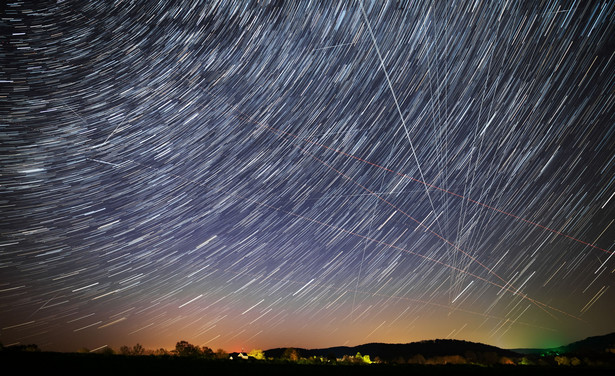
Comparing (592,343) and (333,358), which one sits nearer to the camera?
(333,358)

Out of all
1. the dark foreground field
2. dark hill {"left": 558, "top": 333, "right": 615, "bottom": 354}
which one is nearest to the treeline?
the dark foreground field

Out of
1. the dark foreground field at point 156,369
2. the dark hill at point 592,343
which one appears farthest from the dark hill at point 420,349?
the dark foreground field at point 156,369

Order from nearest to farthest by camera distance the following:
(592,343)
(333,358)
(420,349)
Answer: (333,358), (592,343), (420,349)

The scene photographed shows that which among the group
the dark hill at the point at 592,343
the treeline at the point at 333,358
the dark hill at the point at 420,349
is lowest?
the dark hill at the point at 592,343

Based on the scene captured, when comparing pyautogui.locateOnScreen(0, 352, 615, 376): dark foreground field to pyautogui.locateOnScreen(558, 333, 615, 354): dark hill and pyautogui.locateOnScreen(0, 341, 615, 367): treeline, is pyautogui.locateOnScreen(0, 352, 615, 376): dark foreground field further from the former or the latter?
pyautogui.locateOnScreen(558, 333, 615, 354): dark hill

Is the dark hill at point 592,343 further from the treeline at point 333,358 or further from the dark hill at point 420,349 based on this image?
the treeline at point 333,358

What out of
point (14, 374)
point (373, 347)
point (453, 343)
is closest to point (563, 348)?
point (453, 343)

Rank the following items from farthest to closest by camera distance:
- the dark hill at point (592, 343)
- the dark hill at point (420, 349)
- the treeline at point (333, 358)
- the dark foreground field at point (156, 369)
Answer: the dark hill at point (420, 349) < the dark hill at point (592, 343) < the treeline at point (333, 358) < the dark foreground field at point (156, 369)

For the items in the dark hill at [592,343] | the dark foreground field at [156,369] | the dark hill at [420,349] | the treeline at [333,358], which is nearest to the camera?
the dark foreground field at [156,369]

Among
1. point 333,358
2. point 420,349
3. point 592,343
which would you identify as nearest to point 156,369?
point 333,358

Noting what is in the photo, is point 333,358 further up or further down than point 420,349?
further up

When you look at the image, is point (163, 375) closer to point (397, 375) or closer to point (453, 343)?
point (397, 375)

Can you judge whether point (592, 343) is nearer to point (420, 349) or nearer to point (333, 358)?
point (420, 349)

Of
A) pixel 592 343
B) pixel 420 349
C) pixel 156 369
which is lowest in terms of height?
pixel 592 343
